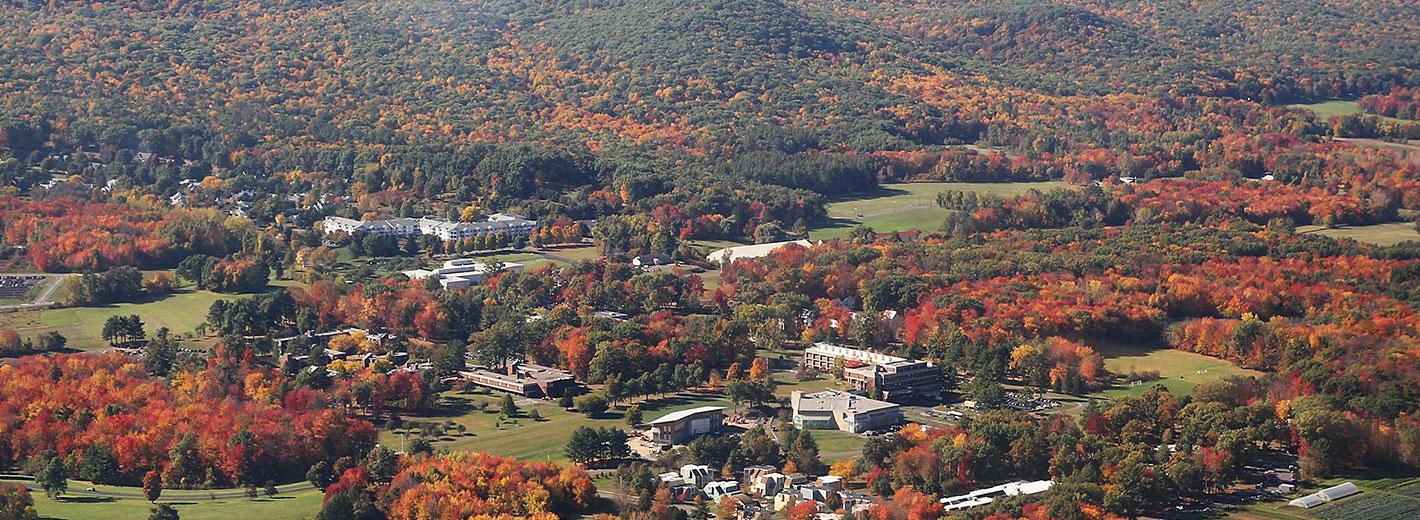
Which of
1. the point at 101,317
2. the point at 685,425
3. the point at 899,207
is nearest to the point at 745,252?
the point at 899,207

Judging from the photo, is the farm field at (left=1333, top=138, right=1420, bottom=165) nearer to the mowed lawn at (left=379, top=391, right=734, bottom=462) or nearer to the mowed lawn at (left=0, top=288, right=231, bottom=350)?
the mowed lawn at (left=379, top=391, right=734, bottom=462)

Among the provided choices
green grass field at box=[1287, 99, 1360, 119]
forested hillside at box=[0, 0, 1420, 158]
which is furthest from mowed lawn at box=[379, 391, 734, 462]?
green grass field at box=[1287, 99, 1360, 119]

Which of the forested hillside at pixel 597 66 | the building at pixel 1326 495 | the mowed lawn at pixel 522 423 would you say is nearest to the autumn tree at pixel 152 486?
the mowed lawn at pixel 522 423

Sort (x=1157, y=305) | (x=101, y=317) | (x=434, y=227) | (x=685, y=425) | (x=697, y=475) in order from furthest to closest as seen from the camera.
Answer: (x=434, y=227) < (x=101, y=317) < (x=1157, y=305) < (x=685, y=425) < (x=697, y=475)

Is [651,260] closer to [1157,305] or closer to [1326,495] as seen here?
[1157,305]

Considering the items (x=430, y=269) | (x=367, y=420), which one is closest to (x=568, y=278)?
(x=430, y=269)
